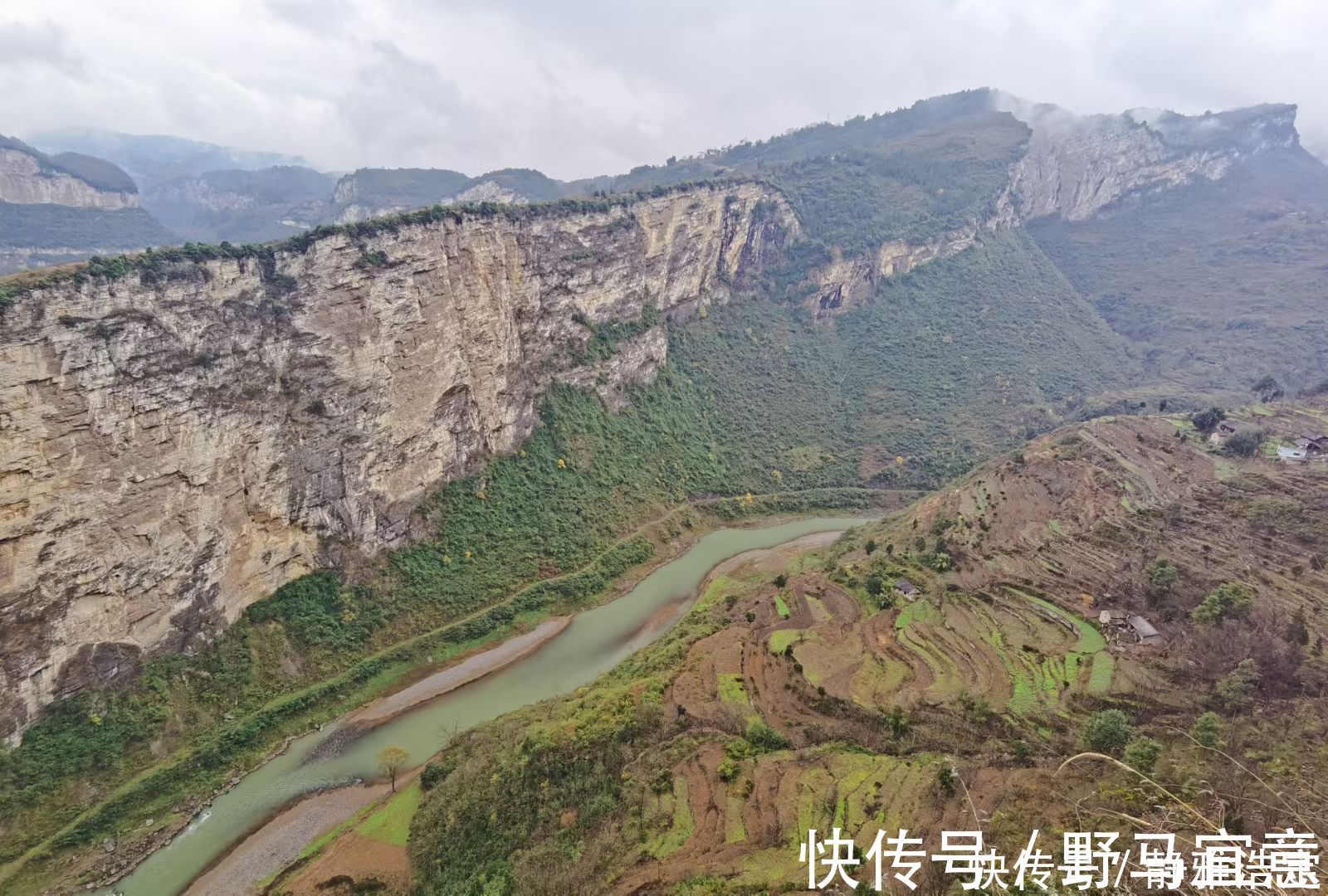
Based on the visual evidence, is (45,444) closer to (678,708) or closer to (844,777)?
(678,708)

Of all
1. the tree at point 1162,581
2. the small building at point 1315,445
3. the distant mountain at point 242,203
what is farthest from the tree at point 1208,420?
the distant mountain at point 242,203

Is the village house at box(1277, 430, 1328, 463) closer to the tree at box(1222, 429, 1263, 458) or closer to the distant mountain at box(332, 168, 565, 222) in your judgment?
the tree at box(1222, 429, 1263, 458)

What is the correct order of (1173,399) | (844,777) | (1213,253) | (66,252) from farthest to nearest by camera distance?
(1213,253)
(66,252)
(1173,399)
(844,777)

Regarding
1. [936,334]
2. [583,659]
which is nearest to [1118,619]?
[583,659]

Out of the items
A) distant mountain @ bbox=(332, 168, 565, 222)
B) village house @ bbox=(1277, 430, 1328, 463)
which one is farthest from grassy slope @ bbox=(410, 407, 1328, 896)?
distant mountain @ bbox=(332, 168, 565, 222)

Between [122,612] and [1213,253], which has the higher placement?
[1213,253]

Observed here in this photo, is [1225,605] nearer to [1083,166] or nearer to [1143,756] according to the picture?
[1143,756]

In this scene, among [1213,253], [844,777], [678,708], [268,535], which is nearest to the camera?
[844,777]
